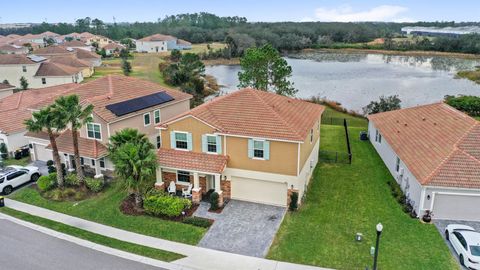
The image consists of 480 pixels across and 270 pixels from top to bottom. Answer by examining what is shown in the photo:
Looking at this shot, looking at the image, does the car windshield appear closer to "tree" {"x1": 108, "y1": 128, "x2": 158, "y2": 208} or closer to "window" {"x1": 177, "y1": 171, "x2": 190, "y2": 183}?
"window" {"x1": 177, "y1": 171, "x2": 190, "y2": 183}

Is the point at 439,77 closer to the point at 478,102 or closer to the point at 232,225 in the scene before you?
the point at 478,102

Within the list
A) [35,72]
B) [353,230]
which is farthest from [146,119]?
[35,72]

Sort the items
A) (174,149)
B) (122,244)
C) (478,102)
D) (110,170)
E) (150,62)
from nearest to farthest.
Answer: (122,244) → (174,149) → (110,170) → (478,102) → (150,62)

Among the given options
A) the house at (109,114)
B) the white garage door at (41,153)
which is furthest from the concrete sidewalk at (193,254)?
the white garage door at (41,153)

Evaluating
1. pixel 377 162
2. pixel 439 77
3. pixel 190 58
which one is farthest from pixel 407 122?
pixel 439 77

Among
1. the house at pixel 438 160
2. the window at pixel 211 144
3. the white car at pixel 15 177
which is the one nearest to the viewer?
the house at pixel 438 160

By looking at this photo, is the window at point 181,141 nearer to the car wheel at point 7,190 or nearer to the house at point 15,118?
the car wheel at point 7,190
